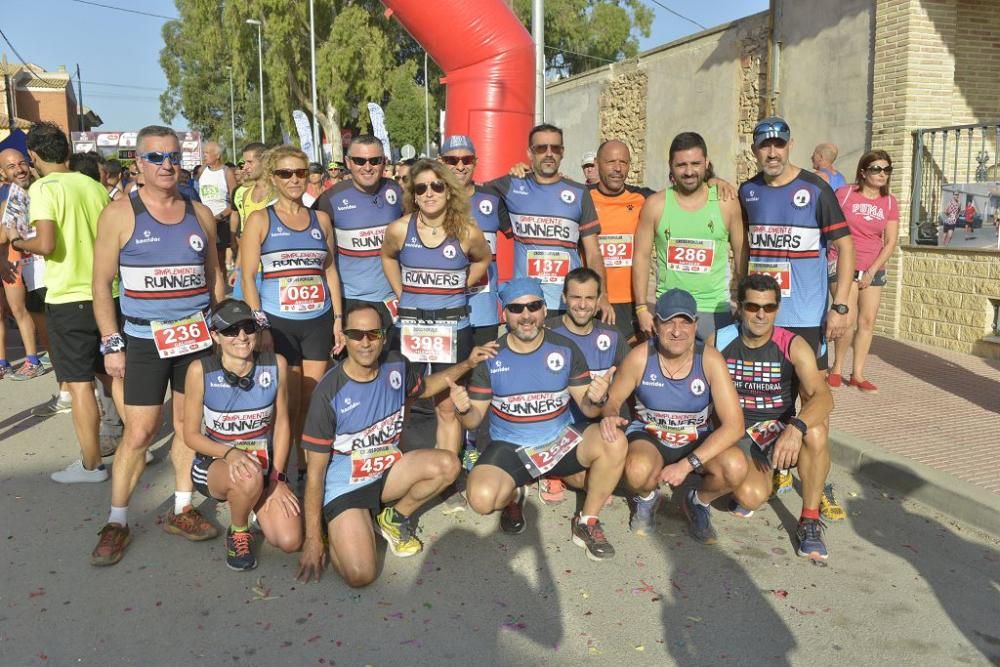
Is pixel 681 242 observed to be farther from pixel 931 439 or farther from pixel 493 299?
pixel 931 439

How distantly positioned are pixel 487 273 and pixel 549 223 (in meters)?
0.52

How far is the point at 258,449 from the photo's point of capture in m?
4.02

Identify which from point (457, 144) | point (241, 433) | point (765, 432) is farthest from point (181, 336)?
point (765, 432)

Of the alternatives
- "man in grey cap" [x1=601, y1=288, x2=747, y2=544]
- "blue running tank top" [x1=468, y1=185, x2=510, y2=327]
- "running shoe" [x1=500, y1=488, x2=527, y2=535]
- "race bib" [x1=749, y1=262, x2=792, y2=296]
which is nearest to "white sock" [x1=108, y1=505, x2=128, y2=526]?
"running shoe" [x1=500, y1=488, x2=527, y2=535]

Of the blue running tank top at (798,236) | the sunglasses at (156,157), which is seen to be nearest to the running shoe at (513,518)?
the blue running tank top at (798,236)

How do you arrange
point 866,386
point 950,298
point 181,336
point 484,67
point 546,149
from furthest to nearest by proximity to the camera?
1. point 484,67
2. point 950,298
3. point 866,386
4. point 546,149
5. point 181,336

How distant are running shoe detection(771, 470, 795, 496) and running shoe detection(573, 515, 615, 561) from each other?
1.21 metres

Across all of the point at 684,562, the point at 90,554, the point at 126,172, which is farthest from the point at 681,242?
the point at 126,172

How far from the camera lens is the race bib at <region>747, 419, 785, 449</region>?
4.31 m

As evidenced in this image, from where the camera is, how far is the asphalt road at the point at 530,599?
3.13m

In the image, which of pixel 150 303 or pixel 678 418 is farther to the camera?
pixel 678 418

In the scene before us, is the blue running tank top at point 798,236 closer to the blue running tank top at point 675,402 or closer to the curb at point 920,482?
the blue running tank top at point 675,402

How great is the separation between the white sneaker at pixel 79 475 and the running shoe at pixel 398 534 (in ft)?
6.62

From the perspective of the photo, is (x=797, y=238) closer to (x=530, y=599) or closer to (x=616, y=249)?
(x=616, y=249)
